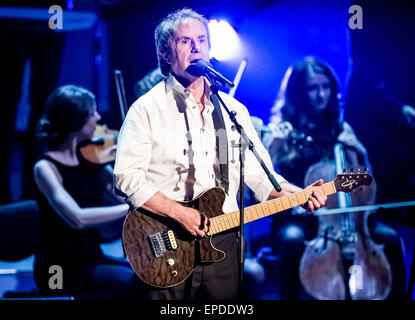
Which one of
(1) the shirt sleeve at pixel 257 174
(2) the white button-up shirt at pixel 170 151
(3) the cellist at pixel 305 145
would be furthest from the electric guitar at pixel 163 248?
(3) the cellist at pixel 305 145

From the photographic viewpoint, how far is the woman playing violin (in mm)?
3076

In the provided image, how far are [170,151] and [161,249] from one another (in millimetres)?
518

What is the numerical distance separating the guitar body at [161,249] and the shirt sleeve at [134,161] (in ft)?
0.37

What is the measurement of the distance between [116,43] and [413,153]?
94.6 inches

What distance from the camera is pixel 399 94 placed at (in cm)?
371

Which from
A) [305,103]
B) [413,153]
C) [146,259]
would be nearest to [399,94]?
[413,153]

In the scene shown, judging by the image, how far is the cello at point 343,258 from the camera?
11.0 ft

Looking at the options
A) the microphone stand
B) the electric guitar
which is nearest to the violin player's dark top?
the electric guitar

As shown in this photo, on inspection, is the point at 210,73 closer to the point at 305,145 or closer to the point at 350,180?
the point at 350,180

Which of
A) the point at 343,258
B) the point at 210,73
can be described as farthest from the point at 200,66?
the point at 343,258

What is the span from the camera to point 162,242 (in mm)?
2510

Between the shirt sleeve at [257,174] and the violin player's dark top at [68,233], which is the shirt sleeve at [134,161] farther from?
the violin player's dark top at [68,233]

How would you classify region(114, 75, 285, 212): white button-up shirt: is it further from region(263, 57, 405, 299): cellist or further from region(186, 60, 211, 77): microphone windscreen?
region(263, 57, 405, 299): cellist
